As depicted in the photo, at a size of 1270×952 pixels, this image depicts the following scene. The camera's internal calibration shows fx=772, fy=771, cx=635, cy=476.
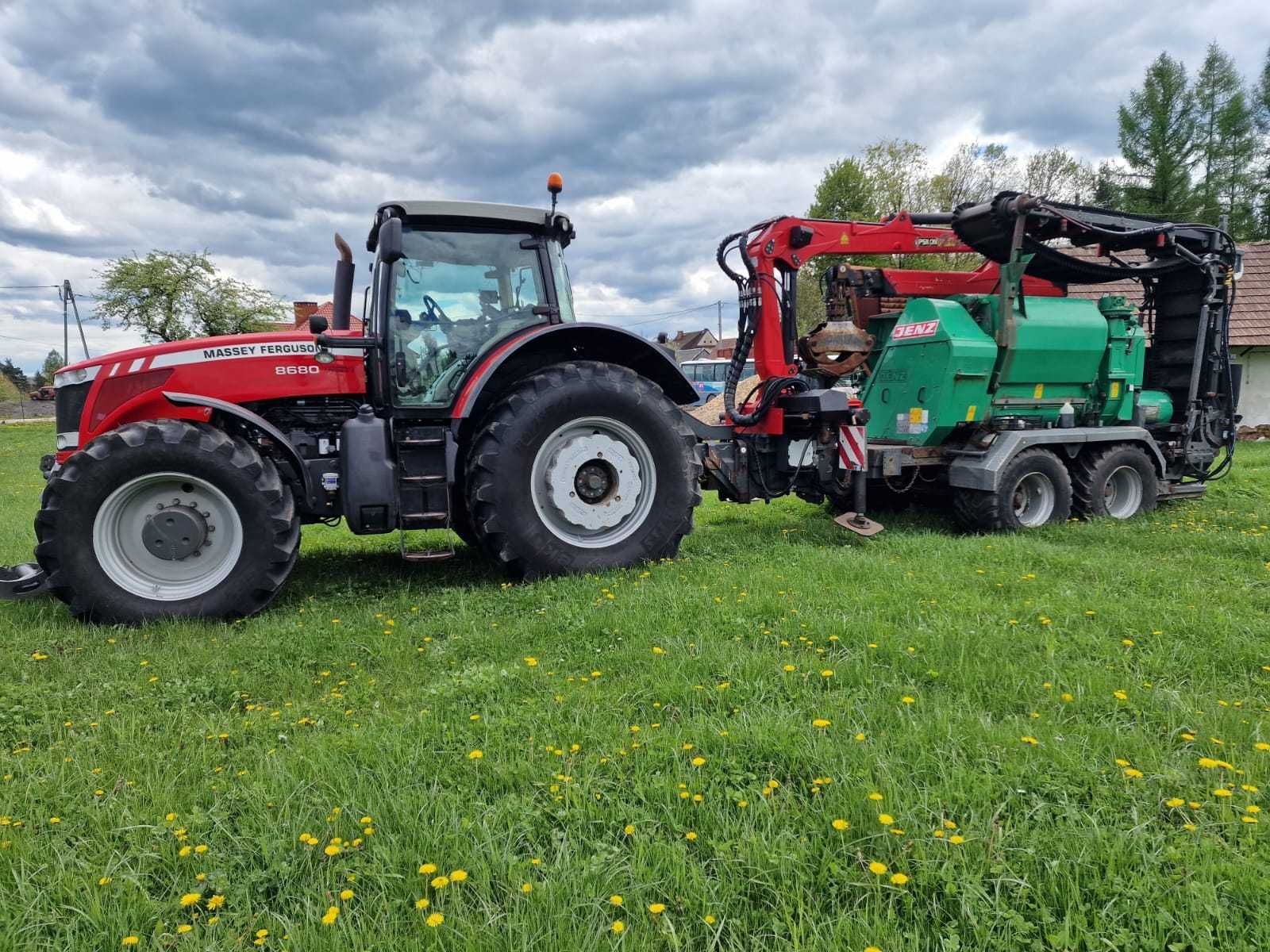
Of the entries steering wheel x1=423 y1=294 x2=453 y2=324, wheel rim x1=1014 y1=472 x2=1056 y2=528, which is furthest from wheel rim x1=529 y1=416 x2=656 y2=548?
wheel rim x1=1014 y1=472 x2=1056 y2=528

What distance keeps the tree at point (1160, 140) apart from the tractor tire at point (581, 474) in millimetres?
30541

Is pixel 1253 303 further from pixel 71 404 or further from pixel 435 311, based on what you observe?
pixel 71 404

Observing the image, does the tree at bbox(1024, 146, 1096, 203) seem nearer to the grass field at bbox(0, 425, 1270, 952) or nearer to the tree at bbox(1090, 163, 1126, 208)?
the tree at bbox(1090, 163, 1126, 208)

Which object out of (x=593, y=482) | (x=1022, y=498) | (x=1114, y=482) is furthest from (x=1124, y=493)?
(x=593, y=482)

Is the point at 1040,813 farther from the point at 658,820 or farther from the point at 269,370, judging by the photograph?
the point at 269,370

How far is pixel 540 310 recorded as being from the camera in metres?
5.04

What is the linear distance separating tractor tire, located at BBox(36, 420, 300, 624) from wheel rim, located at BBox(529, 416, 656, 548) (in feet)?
4.86

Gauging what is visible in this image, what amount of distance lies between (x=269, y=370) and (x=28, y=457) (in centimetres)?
1839

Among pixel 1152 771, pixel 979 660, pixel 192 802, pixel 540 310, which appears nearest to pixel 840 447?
pixel 540 310

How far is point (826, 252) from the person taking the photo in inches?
267

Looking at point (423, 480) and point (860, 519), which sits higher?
→ point (423, 480)

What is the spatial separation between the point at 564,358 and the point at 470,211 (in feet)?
3.55

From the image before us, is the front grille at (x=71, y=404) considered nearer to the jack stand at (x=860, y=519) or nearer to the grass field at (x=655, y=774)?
the grass field at (x=655, y=774)

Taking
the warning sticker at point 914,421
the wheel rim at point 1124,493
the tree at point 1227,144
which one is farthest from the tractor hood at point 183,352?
the tree at point 1227,144
